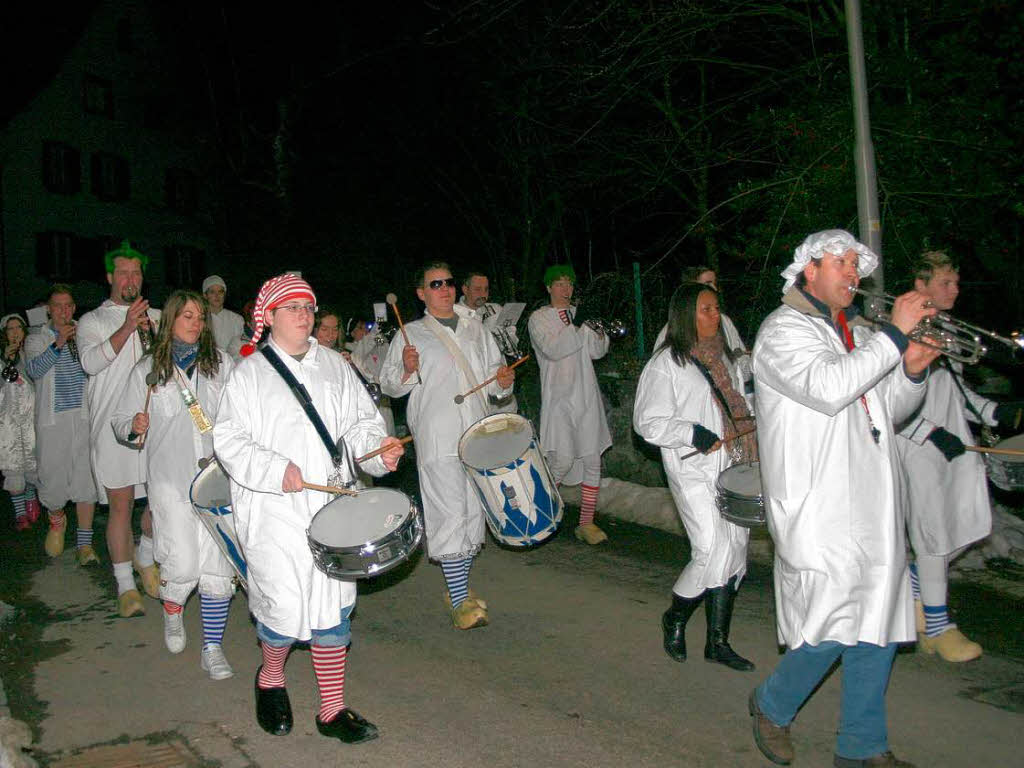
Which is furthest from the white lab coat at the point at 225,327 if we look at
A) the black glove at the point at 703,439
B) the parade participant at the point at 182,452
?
the black glove at the point at 703,439

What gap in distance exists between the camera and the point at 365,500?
13.7 feet

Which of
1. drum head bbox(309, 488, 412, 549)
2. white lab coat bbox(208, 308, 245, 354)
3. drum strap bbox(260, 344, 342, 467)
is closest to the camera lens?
drum head bbox(309, 488, 412, 549)

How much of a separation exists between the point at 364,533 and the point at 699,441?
1.80m

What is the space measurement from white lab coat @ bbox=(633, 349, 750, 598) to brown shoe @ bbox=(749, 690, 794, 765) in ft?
3.73

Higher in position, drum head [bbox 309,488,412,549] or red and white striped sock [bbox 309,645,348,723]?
drum head [bbox 309,488,412,549]

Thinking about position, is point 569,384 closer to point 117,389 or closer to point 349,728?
point 117,389

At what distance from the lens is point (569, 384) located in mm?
8773

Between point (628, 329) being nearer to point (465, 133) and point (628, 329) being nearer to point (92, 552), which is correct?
point (92, 552)

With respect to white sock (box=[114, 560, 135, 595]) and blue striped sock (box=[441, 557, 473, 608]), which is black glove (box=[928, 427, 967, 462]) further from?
white sock (box=[114, 560, 135, 595])

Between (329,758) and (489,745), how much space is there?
69cm

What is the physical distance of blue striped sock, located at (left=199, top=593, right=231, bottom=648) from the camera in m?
5.27

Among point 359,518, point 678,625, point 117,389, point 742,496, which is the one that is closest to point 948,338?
point 742,496

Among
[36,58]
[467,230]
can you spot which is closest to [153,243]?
[36,58]

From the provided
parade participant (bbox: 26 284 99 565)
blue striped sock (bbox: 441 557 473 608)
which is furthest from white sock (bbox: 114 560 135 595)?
blue striped sock (bbox: 441 557 473 608)
